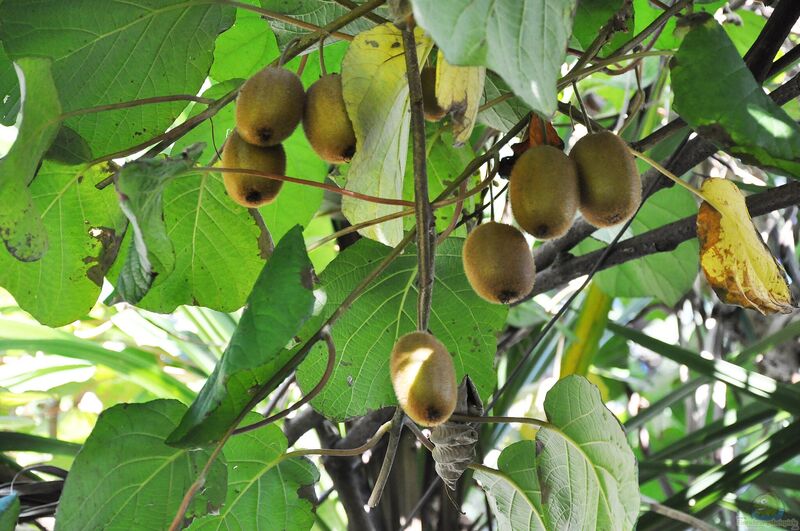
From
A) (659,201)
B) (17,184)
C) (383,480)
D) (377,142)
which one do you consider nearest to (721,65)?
(377,142)

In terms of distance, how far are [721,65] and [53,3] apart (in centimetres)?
53

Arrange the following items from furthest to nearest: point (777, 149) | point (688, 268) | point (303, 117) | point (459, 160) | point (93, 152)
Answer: point (688, 268)
point (459, 160)
point (93, 152)
point (303, 117)
point (777, 149)

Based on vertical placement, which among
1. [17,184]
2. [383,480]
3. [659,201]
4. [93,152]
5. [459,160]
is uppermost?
[659,201]

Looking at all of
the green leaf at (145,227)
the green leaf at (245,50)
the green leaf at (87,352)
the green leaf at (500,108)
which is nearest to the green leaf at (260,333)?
the green leaf at (145,227)

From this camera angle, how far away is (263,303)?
515 millimetres

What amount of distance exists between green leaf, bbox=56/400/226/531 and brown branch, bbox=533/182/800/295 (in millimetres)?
531

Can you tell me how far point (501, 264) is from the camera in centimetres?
58

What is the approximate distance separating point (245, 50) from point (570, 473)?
23.7 inches

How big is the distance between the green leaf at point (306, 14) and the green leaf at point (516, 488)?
16.7 inches

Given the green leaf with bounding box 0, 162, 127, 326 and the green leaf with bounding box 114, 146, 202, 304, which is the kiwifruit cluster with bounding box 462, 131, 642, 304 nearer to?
the green leaf with bounding box 114, 146, 202, 304

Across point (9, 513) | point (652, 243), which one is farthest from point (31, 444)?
point (652, 243)

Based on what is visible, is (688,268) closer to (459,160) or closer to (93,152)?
(459,160)

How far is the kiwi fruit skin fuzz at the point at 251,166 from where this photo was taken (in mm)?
602

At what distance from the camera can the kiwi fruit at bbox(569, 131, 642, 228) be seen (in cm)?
56
